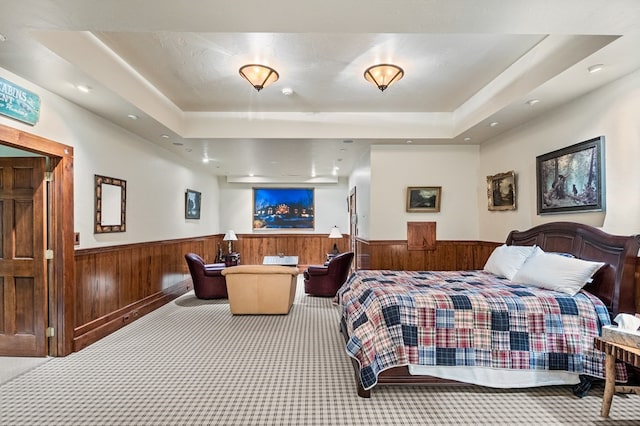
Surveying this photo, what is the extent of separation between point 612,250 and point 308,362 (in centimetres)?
292

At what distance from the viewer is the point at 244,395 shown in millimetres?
2562

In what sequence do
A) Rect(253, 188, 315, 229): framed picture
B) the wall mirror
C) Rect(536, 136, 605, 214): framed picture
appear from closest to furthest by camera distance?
Rect(536, 136, 605, 214): framed picture, the wall mirror, Rect(253, 188, 315, 229): framed picture

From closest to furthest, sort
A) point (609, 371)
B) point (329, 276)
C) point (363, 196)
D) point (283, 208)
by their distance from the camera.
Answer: point (609, 371), point (329, 276), point (363, 196), point (283, 208)

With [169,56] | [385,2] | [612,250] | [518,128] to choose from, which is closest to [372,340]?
→ [612,250]

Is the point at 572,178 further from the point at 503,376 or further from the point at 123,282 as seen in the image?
the point at 123,282

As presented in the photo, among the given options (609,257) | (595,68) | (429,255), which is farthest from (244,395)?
(595,68)

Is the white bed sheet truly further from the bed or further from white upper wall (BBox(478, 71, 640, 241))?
white upper wall (BBox(478, 71, 640, 241))

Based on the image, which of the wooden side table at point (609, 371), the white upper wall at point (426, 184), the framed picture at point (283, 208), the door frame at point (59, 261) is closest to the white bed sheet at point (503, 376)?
the wooden side table at point (609, 371)

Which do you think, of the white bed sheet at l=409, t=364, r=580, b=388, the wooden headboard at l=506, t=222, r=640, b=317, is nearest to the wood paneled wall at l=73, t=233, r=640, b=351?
the wooden headboard at l=506, t=222, r=640, b=317

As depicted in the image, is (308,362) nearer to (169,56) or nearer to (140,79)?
(169,56)

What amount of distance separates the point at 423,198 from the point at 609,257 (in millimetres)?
2702

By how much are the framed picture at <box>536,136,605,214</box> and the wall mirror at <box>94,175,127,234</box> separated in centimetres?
539

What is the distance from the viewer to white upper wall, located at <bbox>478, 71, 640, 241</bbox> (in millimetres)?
2807

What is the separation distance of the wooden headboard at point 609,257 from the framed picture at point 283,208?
6.55 meters
